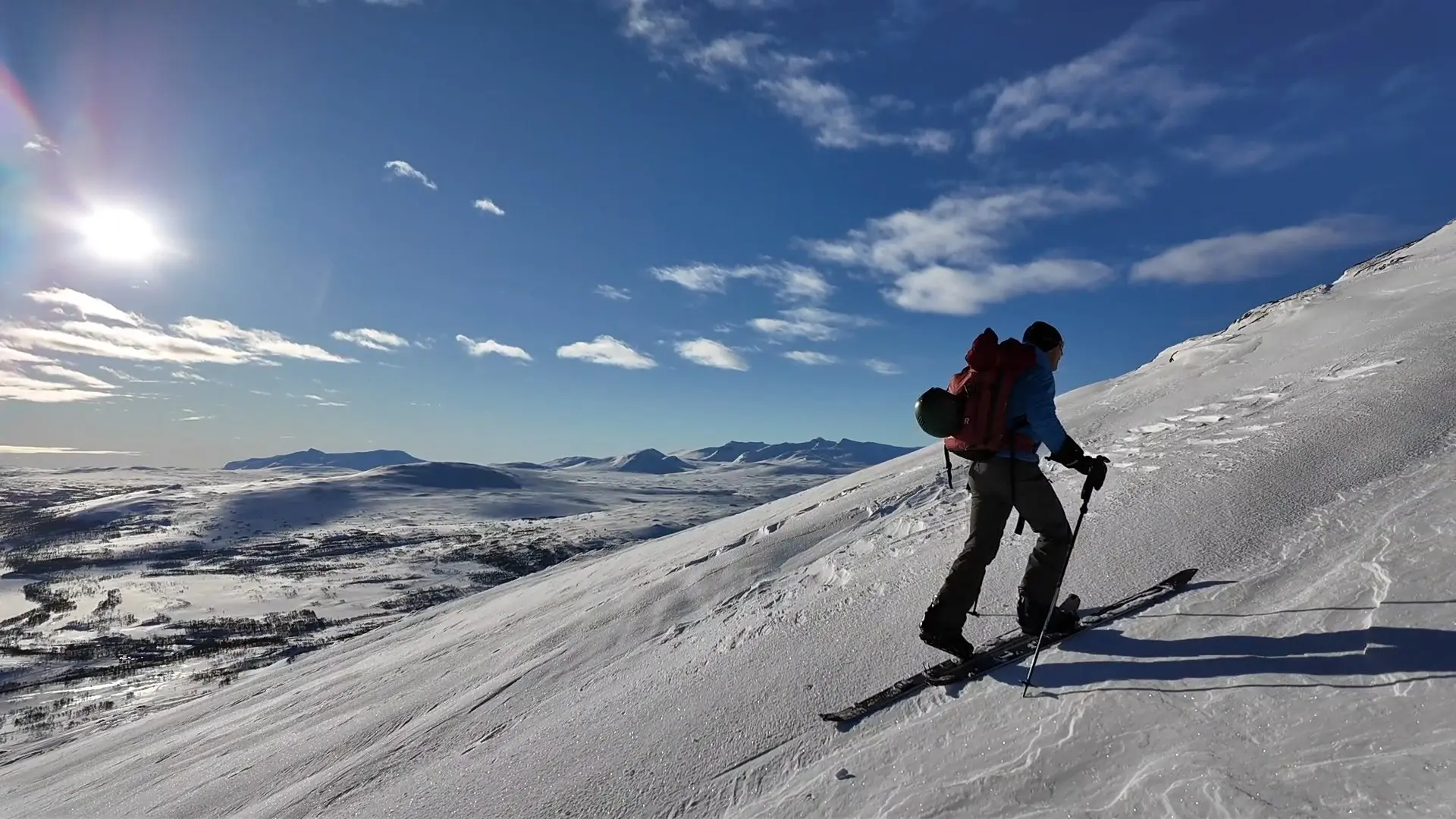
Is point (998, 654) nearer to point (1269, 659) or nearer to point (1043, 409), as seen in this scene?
point (1269, 659)

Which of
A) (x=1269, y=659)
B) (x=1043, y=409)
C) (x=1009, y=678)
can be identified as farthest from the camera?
(x=1043, y=409)

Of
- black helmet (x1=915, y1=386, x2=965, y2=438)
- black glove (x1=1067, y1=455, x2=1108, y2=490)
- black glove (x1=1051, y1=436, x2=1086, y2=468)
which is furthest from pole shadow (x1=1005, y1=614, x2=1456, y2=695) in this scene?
black helmet (x1=915, y1=386, x2=965, y2=438)

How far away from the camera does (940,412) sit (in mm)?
3861

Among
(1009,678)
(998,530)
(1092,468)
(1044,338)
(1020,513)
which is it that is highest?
(1044,338)

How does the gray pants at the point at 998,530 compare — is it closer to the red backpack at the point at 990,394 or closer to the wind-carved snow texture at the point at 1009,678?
the red backpack at the point at 990,394

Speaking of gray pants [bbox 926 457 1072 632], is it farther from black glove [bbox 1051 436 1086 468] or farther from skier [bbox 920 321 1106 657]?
black glove [bbox 1051 436 1086 468]

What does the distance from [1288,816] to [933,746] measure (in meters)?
1.32

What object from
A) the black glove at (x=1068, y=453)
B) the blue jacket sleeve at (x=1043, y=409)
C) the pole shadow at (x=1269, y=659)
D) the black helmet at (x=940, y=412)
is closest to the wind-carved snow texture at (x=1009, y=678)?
the pole shadow at (x=1269, y=659)

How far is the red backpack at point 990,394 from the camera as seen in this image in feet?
12.5

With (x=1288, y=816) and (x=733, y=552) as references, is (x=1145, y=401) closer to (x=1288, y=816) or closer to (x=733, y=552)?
(x=733, y=552)

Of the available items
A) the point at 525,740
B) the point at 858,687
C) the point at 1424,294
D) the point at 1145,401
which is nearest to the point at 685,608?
the point at 525,740

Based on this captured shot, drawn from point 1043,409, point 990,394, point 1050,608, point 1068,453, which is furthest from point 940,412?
point 1050,608

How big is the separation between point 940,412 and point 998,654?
1466 millimetres

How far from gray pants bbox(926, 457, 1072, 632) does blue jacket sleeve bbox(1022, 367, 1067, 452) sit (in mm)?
225
